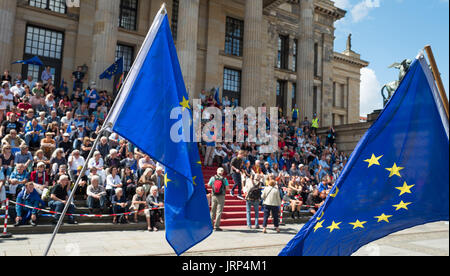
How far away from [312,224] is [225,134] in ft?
47.1

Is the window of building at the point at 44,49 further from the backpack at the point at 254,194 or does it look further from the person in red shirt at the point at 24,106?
the backpack at the point at 254,194

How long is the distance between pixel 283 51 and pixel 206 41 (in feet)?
30.7

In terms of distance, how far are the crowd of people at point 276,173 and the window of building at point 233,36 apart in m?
9.08

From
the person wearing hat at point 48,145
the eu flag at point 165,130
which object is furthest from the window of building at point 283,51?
the eu flag at point 165,130

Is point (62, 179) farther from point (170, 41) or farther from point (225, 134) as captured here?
point (225, 134)

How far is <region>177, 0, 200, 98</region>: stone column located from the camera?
19.4m

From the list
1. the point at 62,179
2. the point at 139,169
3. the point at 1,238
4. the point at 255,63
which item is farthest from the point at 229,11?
the point at 1,238

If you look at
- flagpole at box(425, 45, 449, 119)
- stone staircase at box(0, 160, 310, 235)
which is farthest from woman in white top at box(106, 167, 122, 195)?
flagpole at box(425, 45, 449, 119)

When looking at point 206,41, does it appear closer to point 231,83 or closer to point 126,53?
point 231,83

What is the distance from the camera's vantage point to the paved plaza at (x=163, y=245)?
710 cm

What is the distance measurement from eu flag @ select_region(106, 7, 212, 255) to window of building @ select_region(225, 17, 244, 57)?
24711mm

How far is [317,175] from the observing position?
54.1 ft

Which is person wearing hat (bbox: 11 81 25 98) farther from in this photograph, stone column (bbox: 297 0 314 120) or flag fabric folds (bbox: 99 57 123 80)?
stone column (bbox: 297 0 314 120)

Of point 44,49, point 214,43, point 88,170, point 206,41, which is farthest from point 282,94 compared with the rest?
point 88,170
